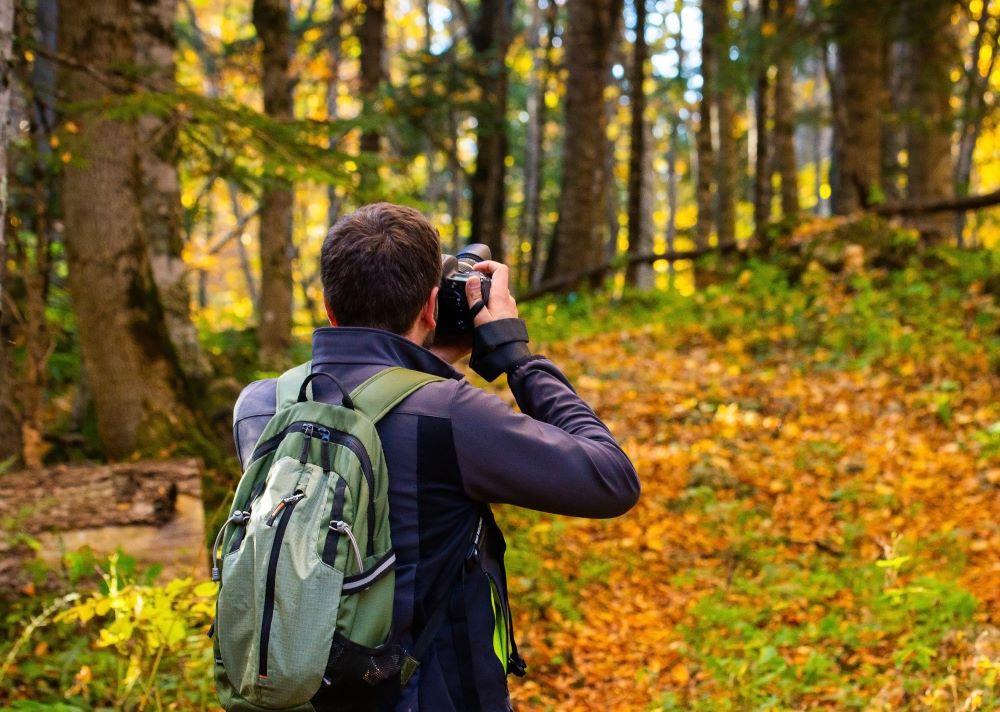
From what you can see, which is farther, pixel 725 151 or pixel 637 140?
pixel 725 151

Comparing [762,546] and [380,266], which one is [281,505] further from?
[762,546]

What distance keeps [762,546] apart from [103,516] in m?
4.29

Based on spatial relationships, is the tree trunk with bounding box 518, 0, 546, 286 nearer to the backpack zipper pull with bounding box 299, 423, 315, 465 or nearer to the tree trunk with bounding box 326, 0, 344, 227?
the tree trunk with bounding box 326, 0, 344, 227

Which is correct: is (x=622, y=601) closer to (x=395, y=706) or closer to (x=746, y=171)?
(x=395, y=706)

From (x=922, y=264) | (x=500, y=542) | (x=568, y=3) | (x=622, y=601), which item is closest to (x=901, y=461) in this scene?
(x=622, y=601)

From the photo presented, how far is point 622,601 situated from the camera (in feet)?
19.0

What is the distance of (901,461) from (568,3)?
884 centimetres

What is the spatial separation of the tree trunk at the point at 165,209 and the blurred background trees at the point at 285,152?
2 centimetres

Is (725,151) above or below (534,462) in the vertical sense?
above

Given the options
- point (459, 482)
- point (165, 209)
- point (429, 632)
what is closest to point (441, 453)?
point (459, 482)

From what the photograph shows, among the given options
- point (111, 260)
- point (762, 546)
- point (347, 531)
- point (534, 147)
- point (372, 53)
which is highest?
point (372, 53)

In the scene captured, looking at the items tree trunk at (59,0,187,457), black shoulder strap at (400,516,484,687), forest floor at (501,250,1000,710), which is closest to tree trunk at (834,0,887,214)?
forest floor at (501,250,1000,710)

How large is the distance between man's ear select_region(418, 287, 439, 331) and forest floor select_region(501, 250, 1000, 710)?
288cm

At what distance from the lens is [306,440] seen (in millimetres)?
1993
